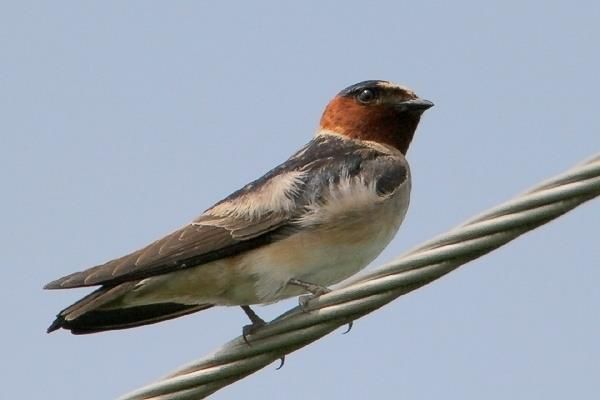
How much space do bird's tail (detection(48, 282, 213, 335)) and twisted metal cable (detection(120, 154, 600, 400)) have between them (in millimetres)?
1210

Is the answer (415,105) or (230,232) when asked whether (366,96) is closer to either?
(415,105)

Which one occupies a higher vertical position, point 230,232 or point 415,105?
point 415,105

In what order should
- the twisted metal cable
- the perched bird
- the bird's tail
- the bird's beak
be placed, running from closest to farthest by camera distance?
1. the twisted metal cable
2. the bird's tail
3. the perched bird
4. the bird's beak

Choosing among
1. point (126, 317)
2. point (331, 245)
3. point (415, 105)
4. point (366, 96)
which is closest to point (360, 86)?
point (366, 96)

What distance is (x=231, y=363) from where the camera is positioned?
11.3 ft

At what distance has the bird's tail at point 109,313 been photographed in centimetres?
473

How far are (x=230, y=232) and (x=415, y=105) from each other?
1.74 m

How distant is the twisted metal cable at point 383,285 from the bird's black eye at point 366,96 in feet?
10.2

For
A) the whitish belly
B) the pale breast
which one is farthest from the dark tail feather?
the pale breast

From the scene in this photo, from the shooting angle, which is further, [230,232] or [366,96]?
[366,96]

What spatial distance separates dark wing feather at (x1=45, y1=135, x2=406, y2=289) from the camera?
4.77 meters

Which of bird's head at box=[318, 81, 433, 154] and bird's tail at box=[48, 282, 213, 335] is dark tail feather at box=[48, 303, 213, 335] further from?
bird's head at box=[318, 81, 433, 154]

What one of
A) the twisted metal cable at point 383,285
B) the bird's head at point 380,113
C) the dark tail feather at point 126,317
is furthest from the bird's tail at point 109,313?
the bird's head at point 380,113

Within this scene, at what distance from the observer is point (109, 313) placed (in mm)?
5223
